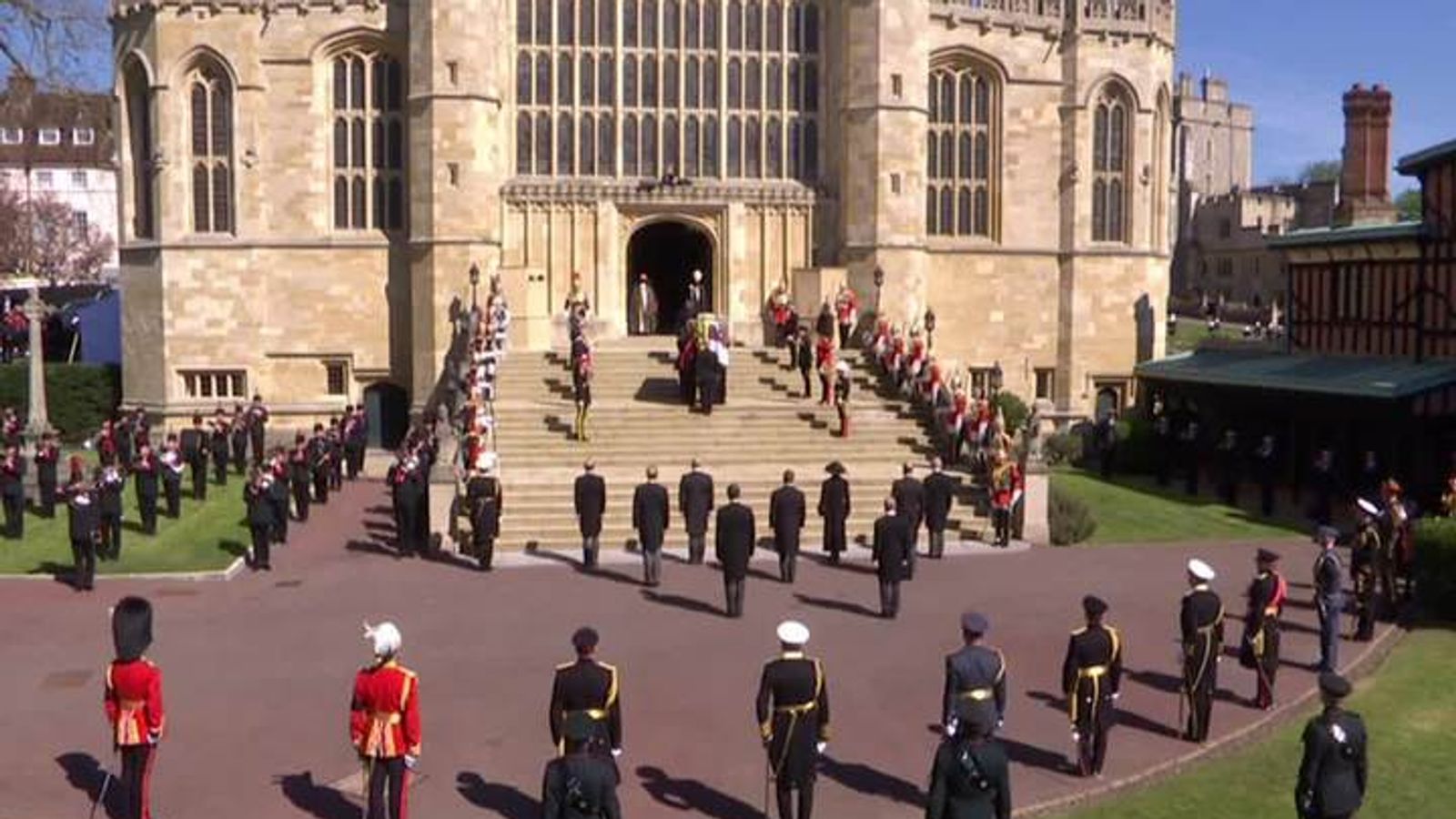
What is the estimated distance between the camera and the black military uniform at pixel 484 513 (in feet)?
65.4

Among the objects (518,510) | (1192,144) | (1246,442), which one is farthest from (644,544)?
(1192,144)

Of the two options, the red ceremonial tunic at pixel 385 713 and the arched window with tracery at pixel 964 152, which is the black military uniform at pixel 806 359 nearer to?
the arched window with tracery at pixel 964 152

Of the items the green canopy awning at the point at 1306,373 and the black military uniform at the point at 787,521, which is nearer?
the black military uniform at the point at 787,521

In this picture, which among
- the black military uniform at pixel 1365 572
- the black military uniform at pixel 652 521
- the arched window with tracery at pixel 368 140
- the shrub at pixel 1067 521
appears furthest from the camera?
the arched window with tracery at pixel 368 140

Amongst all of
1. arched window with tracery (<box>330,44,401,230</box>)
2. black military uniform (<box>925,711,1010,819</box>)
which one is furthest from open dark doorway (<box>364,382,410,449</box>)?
black military uniform (<box>925,711,1010,819</box>)

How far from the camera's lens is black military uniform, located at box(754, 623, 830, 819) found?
10062mm

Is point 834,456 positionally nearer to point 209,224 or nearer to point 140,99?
point 209,224

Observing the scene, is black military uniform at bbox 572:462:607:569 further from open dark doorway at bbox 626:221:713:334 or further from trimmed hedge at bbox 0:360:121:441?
→ trimmed hedge at bbox 0:360:121:441

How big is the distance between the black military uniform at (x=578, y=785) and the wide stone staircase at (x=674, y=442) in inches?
539

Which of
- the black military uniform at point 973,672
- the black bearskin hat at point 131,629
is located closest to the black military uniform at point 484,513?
the black bearskin hat at point 131,629

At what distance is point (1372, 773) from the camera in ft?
39.2

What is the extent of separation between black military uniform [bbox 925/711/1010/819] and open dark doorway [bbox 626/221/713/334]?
95.9ft

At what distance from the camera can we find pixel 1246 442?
101 feet

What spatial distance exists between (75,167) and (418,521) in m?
75.1
